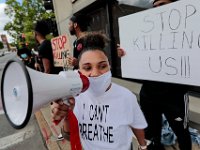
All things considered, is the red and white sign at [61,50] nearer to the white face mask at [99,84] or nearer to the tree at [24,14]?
the white face mask at [99,84]

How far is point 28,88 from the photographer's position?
72cm

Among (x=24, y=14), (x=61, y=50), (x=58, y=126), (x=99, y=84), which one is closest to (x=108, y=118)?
(x=99, y=84)

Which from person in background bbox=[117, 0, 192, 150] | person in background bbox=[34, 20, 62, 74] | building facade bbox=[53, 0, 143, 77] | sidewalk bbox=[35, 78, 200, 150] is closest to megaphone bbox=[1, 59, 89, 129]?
person in background bbox=[117, 0, 192, 150]

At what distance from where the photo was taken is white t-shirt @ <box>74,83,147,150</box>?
1.23 m

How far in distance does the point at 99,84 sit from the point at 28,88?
1.58 ft

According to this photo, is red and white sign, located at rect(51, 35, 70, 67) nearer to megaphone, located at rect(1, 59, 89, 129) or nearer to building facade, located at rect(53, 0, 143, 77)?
building facade, located at rect(53, 0, 143, 77)

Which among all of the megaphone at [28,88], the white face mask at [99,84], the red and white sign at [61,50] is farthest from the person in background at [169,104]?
the red and white sign at [61,50]

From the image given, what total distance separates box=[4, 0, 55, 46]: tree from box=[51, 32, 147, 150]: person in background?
18.0 m

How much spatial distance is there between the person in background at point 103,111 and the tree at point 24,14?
58.9 ft

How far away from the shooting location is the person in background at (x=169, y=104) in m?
1.80

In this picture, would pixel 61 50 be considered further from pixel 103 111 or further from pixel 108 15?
pixel 108 15

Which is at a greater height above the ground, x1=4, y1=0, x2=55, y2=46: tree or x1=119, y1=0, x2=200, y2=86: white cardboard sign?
x1=4, y1=0, x2=55, y2=46: tree

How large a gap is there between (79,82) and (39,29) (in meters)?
2.62

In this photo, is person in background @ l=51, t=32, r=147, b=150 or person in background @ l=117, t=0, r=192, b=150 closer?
person in background @ l=51, t=32, r=147, b=150
